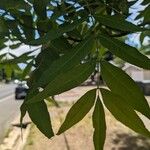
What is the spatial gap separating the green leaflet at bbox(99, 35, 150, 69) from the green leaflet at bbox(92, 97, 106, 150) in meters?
0.18

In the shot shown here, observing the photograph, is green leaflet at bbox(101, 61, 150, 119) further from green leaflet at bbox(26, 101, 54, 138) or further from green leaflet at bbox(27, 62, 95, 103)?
green leaflet at bbox(26, 101, 54, 138)

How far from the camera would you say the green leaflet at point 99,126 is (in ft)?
4.93

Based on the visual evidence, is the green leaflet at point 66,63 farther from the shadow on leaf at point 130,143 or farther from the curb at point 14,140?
the shadow on leaf at point 130,143

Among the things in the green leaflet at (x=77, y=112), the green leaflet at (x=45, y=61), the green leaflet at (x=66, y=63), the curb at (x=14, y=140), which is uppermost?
the green leaflet at (x=66, y=63)

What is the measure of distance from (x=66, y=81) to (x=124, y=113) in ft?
0.68

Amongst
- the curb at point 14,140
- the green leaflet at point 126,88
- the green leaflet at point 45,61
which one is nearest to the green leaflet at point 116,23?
the green leaflet at point 126,88

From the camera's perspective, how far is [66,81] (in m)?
1.33

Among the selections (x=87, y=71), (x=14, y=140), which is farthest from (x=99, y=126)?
(x=14, y=140)

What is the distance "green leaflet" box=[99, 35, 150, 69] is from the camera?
136cm

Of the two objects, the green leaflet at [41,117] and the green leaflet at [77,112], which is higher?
the green leaflet at [77,112]

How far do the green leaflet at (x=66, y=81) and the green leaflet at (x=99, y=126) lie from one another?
155 millimetres

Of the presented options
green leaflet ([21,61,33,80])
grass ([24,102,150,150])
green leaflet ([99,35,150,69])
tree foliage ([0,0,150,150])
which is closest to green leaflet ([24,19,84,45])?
tree foliage ([0,0,150,150])

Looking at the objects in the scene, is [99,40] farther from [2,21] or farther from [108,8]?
[108,8]

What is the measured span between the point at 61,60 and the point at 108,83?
143 mm
